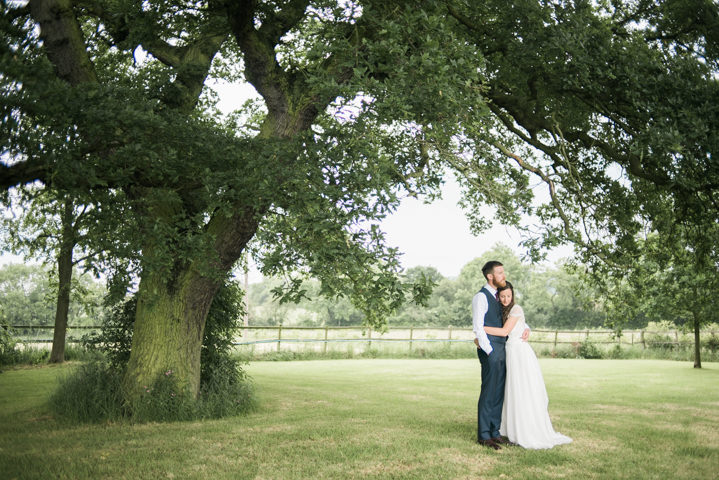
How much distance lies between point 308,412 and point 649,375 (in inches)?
533

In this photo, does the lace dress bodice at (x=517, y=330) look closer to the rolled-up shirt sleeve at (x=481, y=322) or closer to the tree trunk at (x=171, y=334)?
the rolled-up shirt sleeve at (x=481, y=322)

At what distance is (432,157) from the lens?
9.78 meters

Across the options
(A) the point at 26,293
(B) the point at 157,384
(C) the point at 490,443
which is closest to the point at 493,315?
(C) the point at 490,443

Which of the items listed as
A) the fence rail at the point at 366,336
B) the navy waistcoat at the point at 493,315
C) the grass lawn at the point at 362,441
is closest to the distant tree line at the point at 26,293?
the fence rail at the point at 366,336

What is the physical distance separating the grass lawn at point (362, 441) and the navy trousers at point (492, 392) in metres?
0.29

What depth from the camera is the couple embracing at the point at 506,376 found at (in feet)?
22.2

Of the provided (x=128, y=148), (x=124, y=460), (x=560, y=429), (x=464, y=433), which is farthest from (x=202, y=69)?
(x=560, y=429)

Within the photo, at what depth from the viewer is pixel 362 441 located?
283 inches

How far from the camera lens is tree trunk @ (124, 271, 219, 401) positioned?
9039mm

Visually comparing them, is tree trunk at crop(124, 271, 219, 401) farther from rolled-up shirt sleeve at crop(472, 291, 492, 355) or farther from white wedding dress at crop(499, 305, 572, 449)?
white wedding dress at crop(499, 305, 572, 449)

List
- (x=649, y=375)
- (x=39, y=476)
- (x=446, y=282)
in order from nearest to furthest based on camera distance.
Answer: (x=39, y=476) < (x=649, y=375) < (x=446, y=282)

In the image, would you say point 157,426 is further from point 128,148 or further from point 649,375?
point 649,375

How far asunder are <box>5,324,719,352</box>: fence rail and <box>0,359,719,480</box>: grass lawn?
1030cm

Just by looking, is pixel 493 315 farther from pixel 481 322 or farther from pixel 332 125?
pixel 332 125
